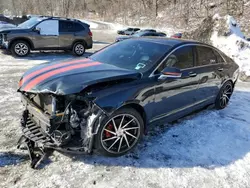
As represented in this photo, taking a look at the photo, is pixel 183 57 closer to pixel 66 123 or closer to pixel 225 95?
pixel 225 95

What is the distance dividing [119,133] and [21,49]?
345 inches

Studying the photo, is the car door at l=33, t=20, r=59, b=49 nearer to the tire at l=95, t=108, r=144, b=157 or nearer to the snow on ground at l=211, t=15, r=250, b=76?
the snow on ground at l=211, t=15, r=250, b=76

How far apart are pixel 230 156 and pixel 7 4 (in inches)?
3488

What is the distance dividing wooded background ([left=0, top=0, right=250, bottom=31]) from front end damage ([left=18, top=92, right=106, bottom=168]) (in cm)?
3423

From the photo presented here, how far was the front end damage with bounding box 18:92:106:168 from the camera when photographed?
304 centimetres

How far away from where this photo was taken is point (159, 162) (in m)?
3.47

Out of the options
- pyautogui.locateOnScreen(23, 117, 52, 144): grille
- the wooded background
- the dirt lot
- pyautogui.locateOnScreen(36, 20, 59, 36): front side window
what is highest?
the wooded background

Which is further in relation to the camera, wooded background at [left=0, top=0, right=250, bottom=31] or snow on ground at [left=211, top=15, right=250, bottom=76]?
wooded background at [left=0, top=0, right=250, bottom=31]

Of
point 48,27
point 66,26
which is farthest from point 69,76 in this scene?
point 66,26

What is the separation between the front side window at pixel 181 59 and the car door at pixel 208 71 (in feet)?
0.80

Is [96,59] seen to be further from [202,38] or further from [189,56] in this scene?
[202,38]

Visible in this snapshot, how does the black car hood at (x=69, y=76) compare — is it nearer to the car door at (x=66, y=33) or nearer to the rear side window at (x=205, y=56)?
the rear side window at (x=205, y=56)

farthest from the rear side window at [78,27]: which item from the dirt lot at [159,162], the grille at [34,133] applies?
the grille at [34,133]

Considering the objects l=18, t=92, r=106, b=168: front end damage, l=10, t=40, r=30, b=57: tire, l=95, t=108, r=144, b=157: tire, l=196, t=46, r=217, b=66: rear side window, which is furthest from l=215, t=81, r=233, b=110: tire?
l=10, t=40, r=30, b=57: tire
